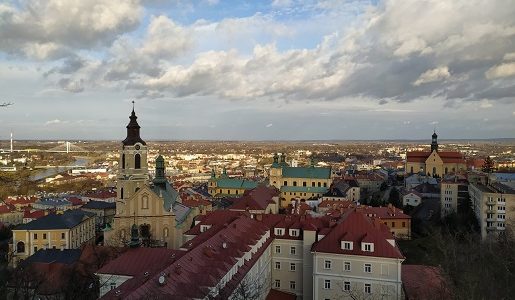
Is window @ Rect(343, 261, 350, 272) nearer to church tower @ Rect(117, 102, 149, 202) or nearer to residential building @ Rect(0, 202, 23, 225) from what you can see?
church tower @ Rect(117, 102, 149, 202)

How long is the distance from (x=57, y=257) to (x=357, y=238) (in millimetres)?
22703

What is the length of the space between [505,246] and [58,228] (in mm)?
42951

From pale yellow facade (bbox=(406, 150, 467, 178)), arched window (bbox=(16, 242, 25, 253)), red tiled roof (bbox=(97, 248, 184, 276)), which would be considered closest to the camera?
red tiled roof (bbox=(97, 248, 184, 276))

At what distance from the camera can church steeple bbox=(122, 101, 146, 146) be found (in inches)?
1831

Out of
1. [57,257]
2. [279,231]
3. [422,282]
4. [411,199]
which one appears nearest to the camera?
[422,282]

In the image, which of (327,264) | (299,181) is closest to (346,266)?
(327,264)

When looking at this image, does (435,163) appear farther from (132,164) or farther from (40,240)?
(40,240)

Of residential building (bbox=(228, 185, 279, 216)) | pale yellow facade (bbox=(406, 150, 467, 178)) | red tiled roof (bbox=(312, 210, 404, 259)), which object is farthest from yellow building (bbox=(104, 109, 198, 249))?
pale yellow facade (bbox=(406, 150, 467, 178))

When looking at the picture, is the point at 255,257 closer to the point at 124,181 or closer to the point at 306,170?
the point at 124,181

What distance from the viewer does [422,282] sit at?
30297 millimetres

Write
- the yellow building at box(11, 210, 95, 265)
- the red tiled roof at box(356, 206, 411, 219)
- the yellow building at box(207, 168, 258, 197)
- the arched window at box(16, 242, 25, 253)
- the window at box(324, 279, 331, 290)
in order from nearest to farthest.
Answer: the window at box(324, 279, 331, 290) < the arched window at box(16, 242, 25, 253) < the yellow building at box(11, 210, 95, 265) < the red tiled roof at box(356, 206, 411, 219) < the yellow building at box(207, 168, 258, 197)

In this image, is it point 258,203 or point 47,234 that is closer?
point 47,234

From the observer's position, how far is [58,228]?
160 ft

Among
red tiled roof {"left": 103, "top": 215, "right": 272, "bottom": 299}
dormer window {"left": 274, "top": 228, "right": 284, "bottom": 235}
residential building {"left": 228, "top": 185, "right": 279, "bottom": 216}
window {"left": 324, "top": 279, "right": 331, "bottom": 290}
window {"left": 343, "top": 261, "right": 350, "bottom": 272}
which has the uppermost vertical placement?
red tiled roof {"left": 103, "top": 215, "right": 272, "bottom": 299}
